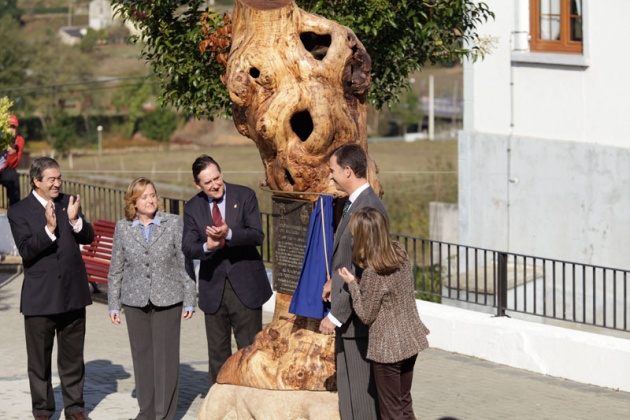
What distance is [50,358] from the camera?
32.4ft

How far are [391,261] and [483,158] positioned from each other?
39.2 ft

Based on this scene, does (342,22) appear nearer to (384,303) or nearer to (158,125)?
(384,303)

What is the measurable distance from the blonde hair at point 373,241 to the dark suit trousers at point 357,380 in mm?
641

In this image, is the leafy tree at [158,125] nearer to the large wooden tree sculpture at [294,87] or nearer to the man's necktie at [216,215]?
the man's necktie at [216,215]

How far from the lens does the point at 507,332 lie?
1221cm

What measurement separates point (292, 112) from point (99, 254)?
6.87m

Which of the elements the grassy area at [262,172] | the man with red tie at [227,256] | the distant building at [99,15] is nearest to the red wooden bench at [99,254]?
the man with red tie at [227,256]

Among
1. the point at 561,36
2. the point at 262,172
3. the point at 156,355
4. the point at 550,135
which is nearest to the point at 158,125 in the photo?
the point at 262,172

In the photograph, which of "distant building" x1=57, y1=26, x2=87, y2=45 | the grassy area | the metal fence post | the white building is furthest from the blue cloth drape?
"distant building" x1=57, y1=26, x2=87, y2=45

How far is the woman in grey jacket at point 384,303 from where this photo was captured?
25.3 feet

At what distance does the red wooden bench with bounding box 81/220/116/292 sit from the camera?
15227 millimetres

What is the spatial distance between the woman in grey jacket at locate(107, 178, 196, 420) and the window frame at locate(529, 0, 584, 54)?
9.85 m

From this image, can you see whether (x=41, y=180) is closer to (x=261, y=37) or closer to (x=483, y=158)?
(x=261, y=37)

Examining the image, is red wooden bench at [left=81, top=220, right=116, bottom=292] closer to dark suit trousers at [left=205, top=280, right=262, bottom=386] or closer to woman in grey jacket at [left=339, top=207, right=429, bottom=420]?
dark suit trousers at [left=205, top=280, right=262, bottom=386]
